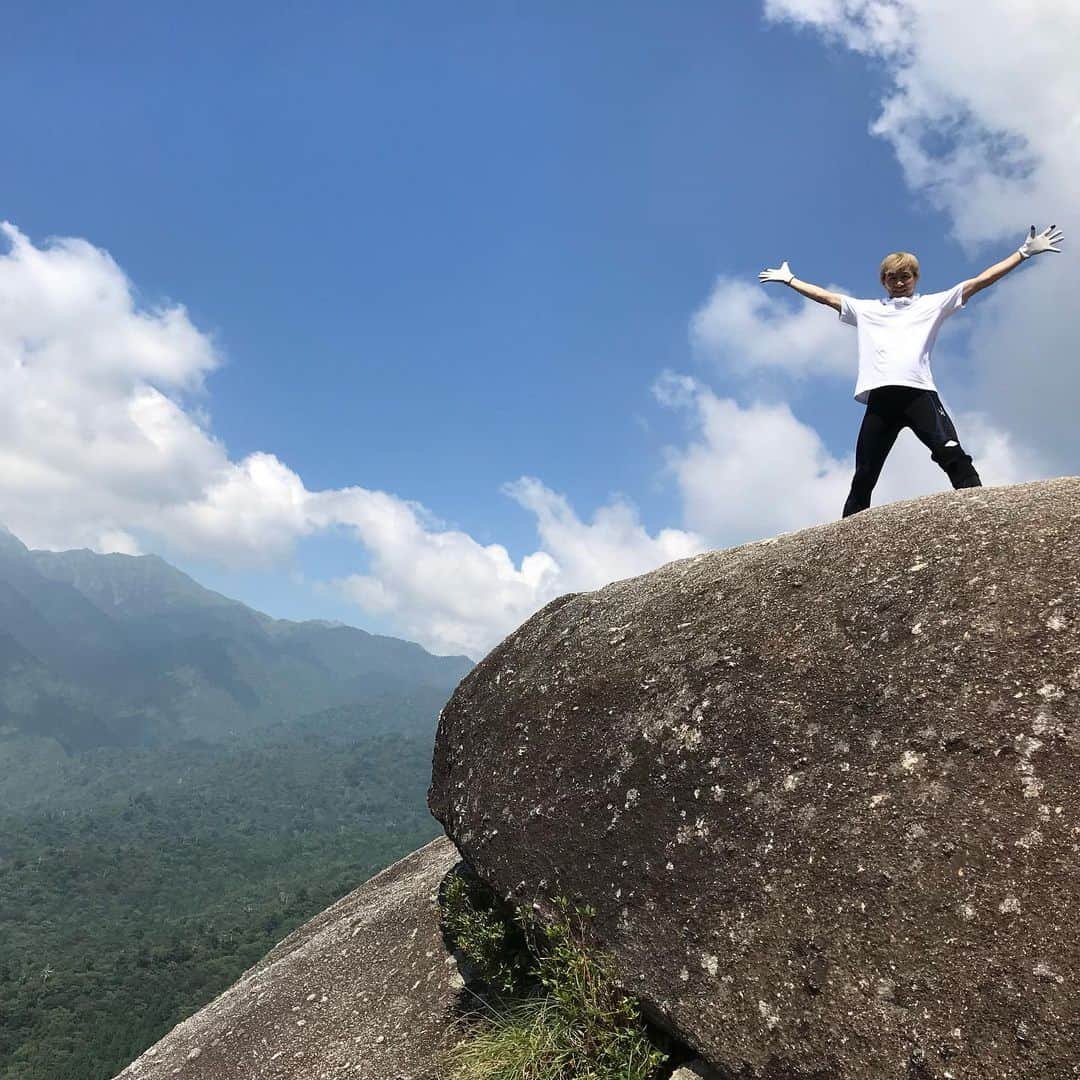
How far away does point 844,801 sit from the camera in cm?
495

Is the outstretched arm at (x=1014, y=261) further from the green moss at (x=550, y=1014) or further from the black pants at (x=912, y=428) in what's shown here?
the green moss at (x=550, y=1014)

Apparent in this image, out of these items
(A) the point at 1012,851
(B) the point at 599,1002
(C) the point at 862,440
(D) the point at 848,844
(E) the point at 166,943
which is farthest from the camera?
(E) the point at 166,943

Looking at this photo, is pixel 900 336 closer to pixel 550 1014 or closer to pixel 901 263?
pixel 901 263

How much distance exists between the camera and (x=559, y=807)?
666 cm

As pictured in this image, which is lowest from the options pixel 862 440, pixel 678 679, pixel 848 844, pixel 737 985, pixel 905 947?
pixel 737 985

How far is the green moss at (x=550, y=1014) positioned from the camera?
5.50 meters

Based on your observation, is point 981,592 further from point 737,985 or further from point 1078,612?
point 737,985

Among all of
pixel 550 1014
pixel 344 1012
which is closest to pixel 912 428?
pixel 550 1014

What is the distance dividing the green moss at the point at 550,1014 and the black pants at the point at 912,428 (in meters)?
5.27

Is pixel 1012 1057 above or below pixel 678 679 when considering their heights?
below

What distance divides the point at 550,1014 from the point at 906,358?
22.1 feet

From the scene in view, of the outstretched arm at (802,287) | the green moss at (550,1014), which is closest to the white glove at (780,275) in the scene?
the outstretched arm at (802,287)

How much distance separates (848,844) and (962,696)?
48.2 inches

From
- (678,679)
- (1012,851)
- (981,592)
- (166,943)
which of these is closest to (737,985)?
(1012,851)
